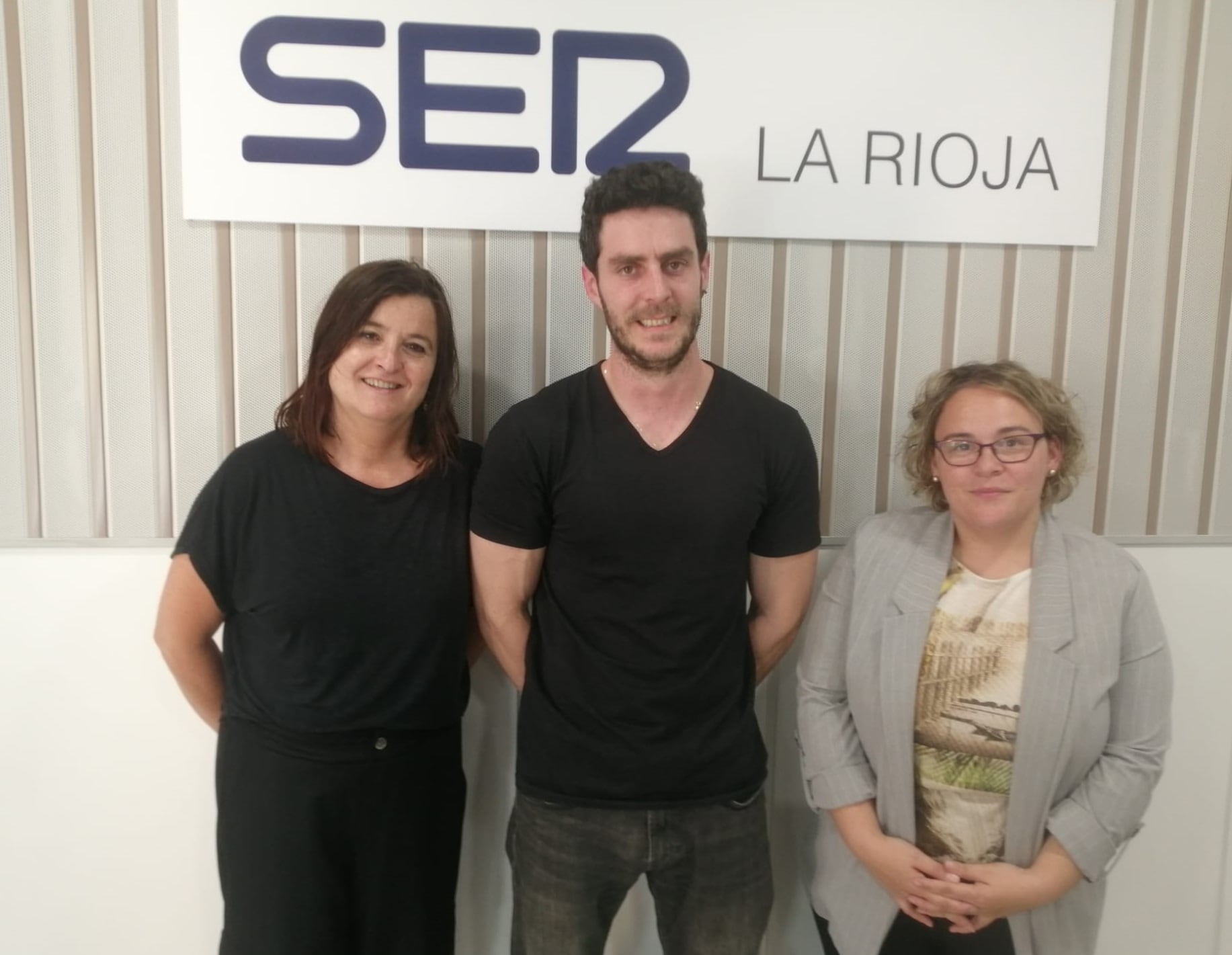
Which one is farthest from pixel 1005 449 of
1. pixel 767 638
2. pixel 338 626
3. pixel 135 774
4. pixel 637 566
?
pixel 135 774

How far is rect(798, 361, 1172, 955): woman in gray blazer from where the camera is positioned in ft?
4.54

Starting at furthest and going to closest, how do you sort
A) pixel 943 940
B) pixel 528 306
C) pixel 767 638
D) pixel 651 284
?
pixel 528 306 → pixel 767 638 → pixel 943 940 → pixel 651 284

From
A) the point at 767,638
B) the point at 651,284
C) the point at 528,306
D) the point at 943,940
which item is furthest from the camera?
the point at 528,306

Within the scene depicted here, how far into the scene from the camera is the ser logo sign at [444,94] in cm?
162

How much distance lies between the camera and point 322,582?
1.39m

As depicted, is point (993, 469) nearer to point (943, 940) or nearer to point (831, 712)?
point (831, 712)

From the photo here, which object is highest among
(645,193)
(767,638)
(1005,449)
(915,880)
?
(645,193)

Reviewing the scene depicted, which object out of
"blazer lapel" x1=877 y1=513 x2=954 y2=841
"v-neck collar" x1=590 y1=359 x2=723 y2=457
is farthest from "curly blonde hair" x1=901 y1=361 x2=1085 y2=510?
"v-neck collar" x1=590 y1=359 x2=723 y2=457

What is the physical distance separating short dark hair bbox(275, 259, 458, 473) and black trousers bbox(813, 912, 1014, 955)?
118 centimetres

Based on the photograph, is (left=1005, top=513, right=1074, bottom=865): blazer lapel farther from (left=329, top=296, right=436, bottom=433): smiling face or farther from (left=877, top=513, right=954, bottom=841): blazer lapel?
(left=329, top=296, right=436, bottom=433): smiling face

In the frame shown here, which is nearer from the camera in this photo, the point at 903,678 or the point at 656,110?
the point at 903,678

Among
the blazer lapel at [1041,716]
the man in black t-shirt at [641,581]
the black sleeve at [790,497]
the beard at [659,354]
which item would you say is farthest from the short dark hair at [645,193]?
the blazer lapel at [1041,716]

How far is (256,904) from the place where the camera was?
141cm

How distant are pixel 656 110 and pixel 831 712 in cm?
124
